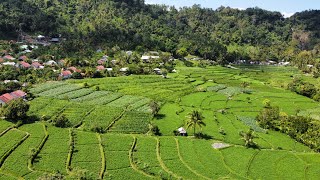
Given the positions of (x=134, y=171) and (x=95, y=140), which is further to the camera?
(x=95, y=140)

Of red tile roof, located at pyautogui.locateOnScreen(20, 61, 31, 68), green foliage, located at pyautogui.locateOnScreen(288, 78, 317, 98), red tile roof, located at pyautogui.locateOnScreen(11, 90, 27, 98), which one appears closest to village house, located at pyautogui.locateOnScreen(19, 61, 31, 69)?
red tile roof, located at pyautogui.locateOnScreen(20, 61, 31, 68)

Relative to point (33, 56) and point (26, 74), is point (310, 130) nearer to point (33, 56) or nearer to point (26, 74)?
point (26, 74)

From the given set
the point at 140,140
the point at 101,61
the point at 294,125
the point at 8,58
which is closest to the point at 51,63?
the point at 8,58

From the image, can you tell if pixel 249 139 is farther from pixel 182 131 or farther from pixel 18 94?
pixel 18 94

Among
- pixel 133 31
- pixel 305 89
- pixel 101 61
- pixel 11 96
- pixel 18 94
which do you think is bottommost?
pixel 11 96

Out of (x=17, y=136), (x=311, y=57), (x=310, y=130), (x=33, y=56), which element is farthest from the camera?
(x=311, y=57)

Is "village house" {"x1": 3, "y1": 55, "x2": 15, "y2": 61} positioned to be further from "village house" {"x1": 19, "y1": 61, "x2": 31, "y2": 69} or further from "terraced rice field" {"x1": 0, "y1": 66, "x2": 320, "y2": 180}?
"terraced rice field" {"x1": 0, "y1": 66, "x2": 320, "y2": 180}

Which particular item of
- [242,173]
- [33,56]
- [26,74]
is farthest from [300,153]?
[33,56]
